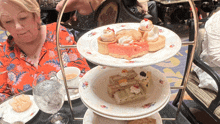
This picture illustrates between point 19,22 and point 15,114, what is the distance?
65 cm

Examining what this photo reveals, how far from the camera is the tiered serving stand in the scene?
620 millimetres

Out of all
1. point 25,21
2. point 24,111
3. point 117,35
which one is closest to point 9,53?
point 25,21

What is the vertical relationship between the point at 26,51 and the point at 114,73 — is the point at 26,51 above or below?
below

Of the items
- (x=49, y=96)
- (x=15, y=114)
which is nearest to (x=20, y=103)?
(x=15, y=114)

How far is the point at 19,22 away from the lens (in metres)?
1.22

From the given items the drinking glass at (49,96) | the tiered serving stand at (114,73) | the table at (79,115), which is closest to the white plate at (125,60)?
the tiered serving stand at (114,73)

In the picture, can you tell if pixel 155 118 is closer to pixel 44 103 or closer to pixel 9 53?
pixel 44 103

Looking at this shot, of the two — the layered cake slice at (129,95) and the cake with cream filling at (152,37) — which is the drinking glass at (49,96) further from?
the cake with cream filling at (152,37)

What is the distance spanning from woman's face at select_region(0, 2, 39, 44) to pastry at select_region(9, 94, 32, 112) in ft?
1.63

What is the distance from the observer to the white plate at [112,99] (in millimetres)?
687

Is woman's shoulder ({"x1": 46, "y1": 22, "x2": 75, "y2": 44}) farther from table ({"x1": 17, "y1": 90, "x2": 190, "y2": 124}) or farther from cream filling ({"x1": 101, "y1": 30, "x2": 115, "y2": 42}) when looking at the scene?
cream filling ({"x1": 101, "y1": 30, "x2": 115, "y2": 42})

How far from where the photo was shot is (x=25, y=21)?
1.24m

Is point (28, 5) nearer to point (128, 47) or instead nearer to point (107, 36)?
point (107, 36)

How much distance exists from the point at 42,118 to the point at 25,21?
0.72m
